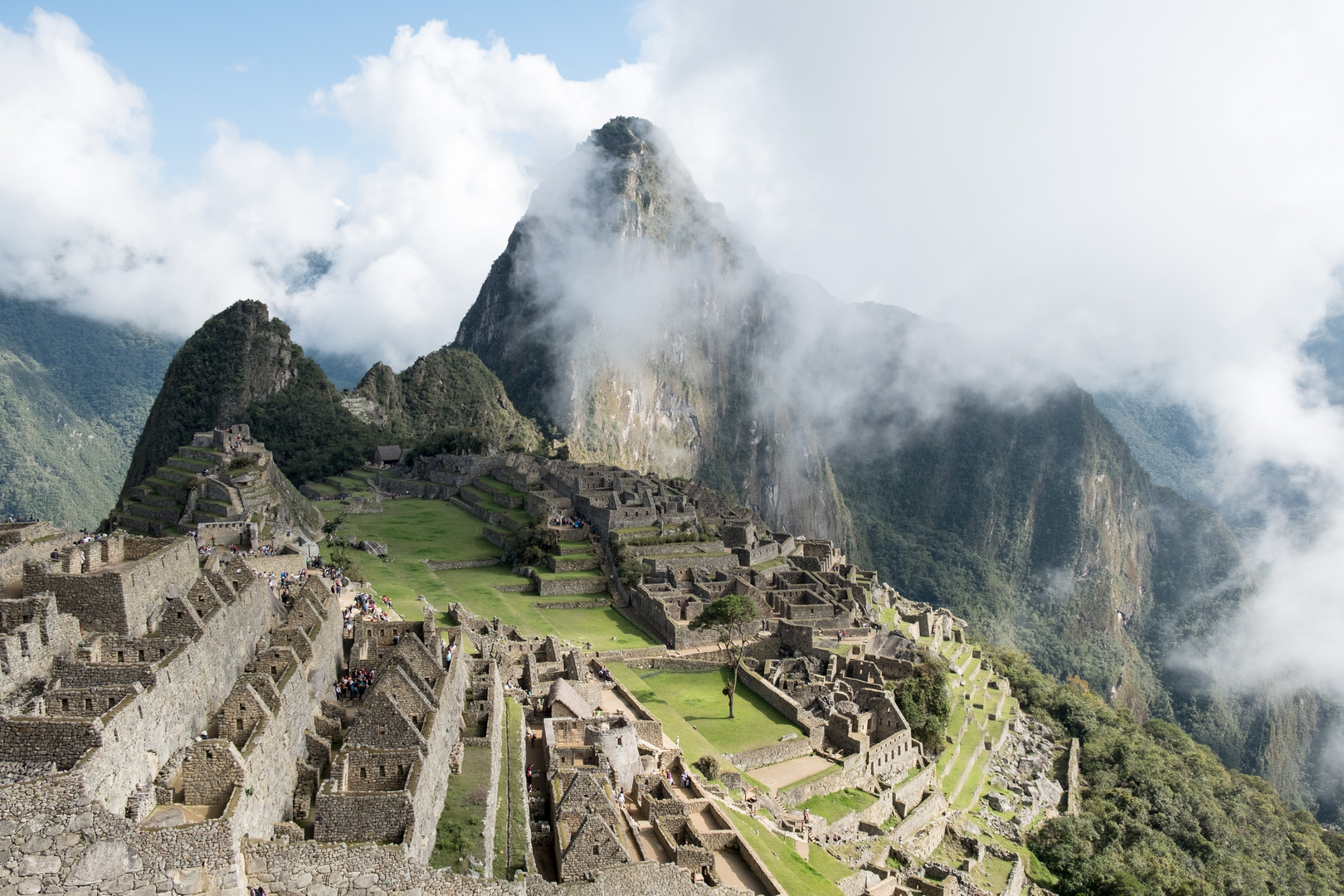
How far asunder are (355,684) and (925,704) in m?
24.1

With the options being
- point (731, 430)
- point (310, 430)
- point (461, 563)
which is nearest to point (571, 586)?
point (461, 563)

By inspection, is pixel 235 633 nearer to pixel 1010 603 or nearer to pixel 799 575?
pixel 799 575

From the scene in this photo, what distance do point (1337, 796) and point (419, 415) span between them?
116250 mm

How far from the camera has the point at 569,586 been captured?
1603 inches

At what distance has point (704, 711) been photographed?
96.9 feet

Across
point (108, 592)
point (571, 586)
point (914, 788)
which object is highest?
point (108, 592)

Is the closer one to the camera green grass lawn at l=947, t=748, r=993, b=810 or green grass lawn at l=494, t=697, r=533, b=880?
green grass lawn at l=494, t=697, r=533, b=880

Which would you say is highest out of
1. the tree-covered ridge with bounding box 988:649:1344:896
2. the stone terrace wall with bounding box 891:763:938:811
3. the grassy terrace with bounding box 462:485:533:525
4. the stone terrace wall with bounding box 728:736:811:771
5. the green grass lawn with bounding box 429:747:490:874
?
the grassy terrace with bounding box 462:485:533:525

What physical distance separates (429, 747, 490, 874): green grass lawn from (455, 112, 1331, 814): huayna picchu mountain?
108 m

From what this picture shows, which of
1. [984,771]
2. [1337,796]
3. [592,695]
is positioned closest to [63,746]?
[592,695]

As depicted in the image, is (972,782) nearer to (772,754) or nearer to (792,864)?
(772,754)

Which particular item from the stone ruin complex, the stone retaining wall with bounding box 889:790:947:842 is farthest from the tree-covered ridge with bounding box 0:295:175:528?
the stone retaining wall with bounding box 889:790:947:842

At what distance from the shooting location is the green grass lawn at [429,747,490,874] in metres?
12.7

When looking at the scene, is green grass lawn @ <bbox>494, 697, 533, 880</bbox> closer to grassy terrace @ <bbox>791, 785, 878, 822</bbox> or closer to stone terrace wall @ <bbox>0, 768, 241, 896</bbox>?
stone terrace wall @ <bbox>0, 768, 241, 896</bbox>
